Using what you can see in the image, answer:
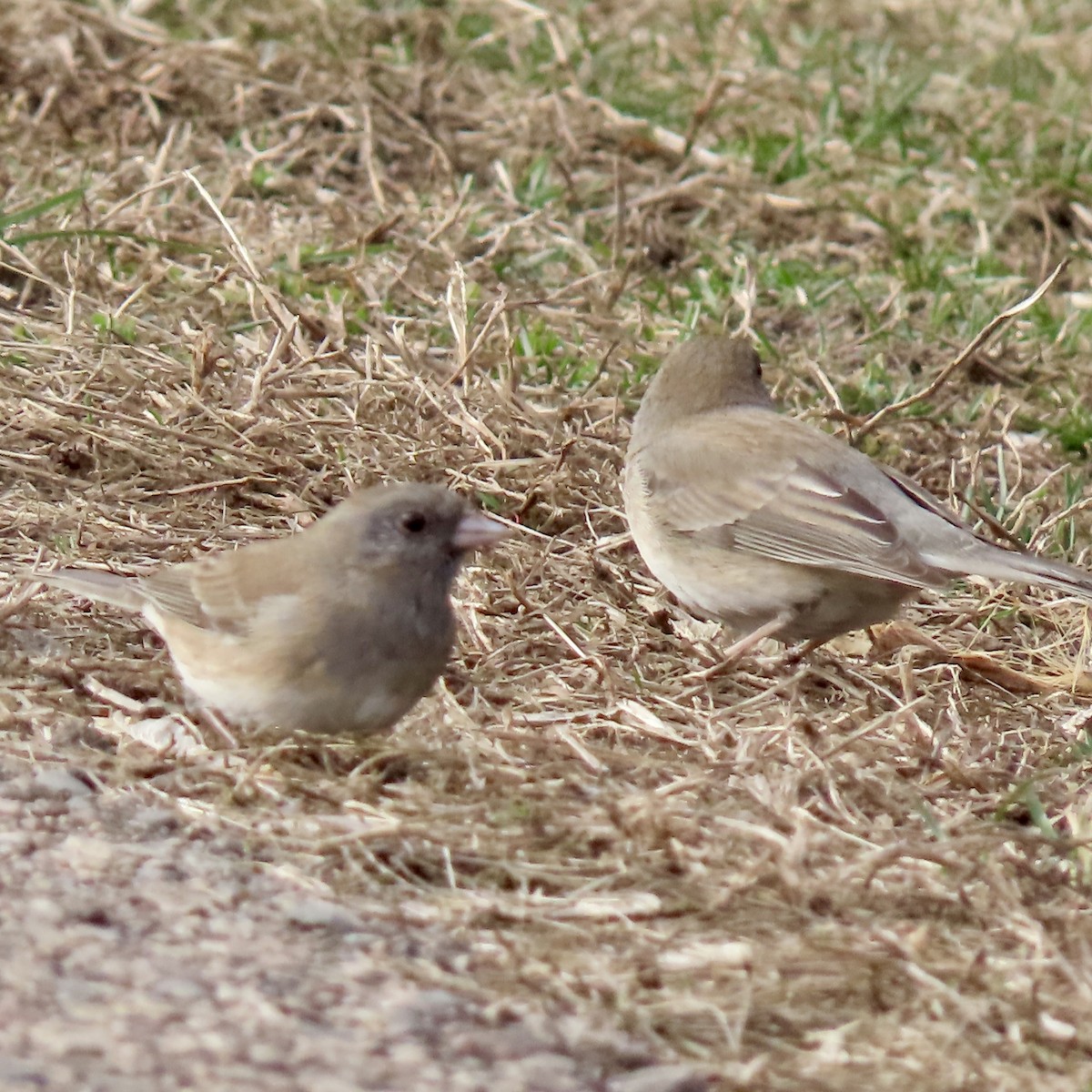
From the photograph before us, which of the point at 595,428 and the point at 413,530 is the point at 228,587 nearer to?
the point at 413,530

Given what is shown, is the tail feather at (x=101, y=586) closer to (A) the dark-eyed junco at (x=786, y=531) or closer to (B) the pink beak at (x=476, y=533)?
(B) the pink beak at (x=476, y=533)

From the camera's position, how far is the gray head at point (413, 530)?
397 cm

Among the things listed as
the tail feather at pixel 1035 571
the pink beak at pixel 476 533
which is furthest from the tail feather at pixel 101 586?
the tail feather at pixel 1035 571

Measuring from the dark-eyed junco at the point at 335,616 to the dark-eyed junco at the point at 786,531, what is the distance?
3.46 feet

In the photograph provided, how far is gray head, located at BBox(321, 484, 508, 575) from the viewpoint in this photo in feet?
13.0

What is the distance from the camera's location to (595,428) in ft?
19.4

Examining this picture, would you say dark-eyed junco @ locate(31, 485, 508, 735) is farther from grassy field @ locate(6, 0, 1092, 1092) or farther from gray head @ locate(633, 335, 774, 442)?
gray head @ locate(633, 335, 774, 442)

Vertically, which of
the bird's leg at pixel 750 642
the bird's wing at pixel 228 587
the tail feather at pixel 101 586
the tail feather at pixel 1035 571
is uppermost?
the tail feather at pixel 1035 571

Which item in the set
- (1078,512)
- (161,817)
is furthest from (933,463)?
(161,817)

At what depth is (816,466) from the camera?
4.96 m

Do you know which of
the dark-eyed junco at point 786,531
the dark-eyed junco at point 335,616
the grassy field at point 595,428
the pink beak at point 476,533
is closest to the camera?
the grassy field at point 595,428

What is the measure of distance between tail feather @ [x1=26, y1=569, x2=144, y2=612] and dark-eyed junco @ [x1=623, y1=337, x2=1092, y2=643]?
1377mm

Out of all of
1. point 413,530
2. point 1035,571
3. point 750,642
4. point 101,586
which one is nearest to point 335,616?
point 413,530

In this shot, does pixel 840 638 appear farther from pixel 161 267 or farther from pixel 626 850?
pixel 161 267
